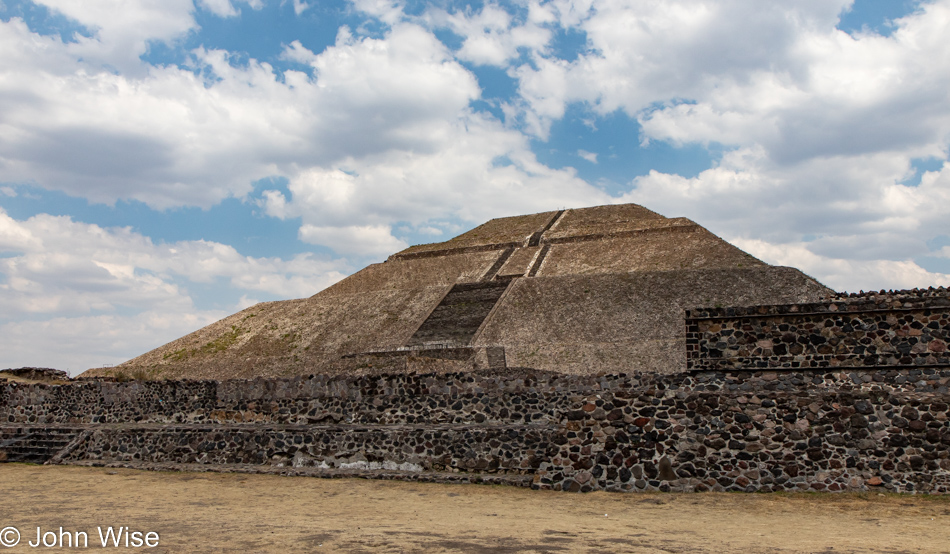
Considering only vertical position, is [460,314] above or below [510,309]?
below

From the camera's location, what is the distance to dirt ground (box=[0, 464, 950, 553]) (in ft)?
22.2

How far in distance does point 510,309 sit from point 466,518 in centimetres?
2573

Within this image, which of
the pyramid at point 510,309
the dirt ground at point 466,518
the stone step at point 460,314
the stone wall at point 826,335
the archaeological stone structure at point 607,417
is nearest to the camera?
the dirt ground at point 466,518

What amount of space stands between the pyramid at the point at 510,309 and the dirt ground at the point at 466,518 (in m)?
12.4

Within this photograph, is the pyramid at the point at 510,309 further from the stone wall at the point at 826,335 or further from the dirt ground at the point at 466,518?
the dirt ground at the point at 466,518

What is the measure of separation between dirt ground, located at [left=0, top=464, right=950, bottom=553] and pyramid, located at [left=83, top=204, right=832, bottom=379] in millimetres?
12408

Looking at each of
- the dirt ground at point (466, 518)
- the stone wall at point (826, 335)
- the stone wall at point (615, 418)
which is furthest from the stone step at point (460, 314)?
the dirt ground at point (466, 518)

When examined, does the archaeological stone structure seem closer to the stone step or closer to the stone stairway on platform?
the stone stairway on platform

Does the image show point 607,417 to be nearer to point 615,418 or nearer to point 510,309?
point 615,418

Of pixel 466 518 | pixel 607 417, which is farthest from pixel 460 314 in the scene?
pixel 466 518

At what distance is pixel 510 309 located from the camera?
112 feet

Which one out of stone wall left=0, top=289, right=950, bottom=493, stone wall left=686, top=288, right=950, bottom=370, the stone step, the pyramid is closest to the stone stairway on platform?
stone wall left=0, top=289, right=950, bottom=493

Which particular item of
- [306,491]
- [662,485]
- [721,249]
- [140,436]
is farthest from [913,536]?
[721,249]

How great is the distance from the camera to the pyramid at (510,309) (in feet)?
92.1
